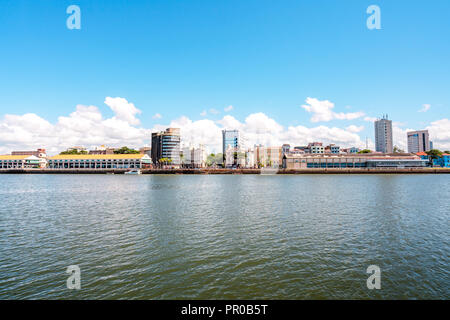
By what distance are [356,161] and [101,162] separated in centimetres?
15288

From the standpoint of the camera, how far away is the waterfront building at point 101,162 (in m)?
151

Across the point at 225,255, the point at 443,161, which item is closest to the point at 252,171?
the point at 225,255

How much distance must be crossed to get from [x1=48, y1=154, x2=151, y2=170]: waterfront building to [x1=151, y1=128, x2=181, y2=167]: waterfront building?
16.0m

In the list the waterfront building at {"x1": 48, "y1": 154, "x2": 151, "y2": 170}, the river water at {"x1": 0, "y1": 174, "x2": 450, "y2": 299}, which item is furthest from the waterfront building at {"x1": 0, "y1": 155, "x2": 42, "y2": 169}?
the river water at {"x1": 0, "y1": 174, "x2": 450, "y2": 299}

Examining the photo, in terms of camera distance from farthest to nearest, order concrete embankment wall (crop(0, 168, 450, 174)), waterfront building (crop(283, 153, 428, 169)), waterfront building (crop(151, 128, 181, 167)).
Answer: waterfront building (crop(151, 128, 181, 167)) → waterfront building (crop(283, 153, 428, 169)) → concrete embankment wall (crop(0, 168, 450, 174))

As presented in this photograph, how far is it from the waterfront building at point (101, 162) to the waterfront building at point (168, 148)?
1598 cm

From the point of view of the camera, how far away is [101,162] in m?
154

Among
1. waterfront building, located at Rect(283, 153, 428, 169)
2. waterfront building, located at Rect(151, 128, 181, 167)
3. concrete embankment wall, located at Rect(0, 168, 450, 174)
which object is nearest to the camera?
concrete embankment wall, located at Rect(0, 168, 450, 174)

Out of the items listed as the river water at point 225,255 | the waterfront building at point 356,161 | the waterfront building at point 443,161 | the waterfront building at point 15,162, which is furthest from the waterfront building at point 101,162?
the waterfront building at point 443,161

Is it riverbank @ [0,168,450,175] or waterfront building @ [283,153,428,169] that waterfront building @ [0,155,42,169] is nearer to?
riverbank @ [0,168,450,175]

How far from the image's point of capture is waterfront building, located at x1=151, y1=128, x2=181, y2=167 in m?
171

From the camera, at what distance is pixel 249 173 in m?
134
